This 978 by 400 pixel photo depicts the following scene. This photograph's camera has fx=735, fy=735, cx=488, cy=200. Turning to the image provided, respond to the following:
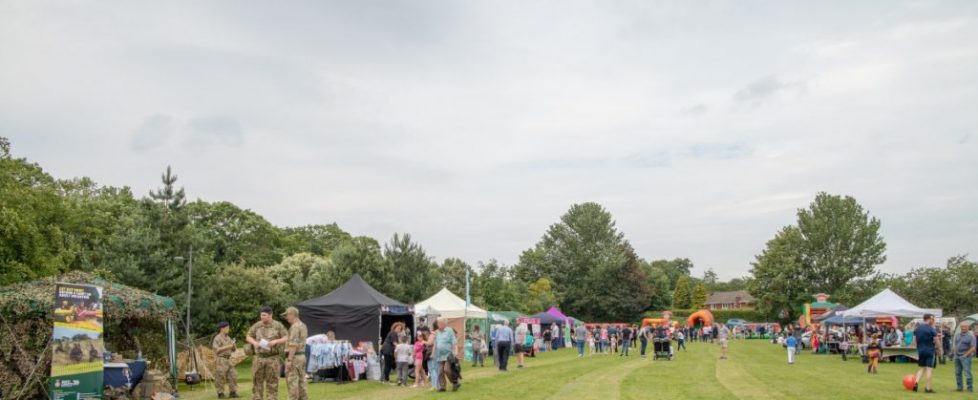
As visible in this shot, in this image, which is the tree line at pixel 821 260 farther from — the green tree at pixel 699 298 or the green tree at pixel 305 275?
the green tree at pixel 305 275

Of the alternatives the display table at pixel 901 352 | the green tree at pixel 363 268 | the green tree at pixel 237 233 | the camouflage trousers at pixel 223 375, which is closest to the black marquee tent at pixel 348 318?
the camouflage trousers at pixel 223 375

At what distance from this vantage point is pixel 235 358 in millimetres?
14367

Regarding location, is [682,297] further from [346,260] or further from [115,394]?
[115,394]

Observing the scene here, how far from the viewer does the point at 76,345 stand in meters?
11.4

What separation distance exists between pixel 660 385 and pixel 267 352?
872 centimetres

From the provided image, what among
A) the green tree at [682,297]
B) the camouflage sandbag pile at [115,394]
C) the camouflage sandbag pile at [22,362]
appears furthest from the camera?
the green tree at [682,297]

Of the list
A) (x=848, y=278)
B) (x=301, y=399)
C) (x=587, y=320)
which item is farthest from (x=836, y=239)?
(x=301, y=399)

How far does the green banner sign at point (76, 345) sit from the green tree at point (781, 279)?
2250 inches

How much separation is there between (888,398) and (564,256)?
64.8m

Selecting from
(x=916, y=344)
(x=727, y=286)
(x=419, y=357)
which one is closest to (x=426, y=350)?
(x=419, y=357)

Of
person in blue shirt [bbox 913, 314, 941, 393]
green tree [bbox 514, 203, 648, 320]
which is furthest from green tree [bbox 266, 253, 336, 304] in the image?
green tree [bbox 514, 203, 648, 320]

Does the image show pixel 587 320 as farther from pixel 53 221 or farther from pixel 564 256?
pixel 53 221

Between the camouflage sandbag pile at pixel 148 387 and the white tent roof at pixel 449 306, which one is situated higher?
the white tent roof at pixel 449 306

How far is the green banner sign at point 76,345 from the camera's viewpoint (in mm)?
11227
